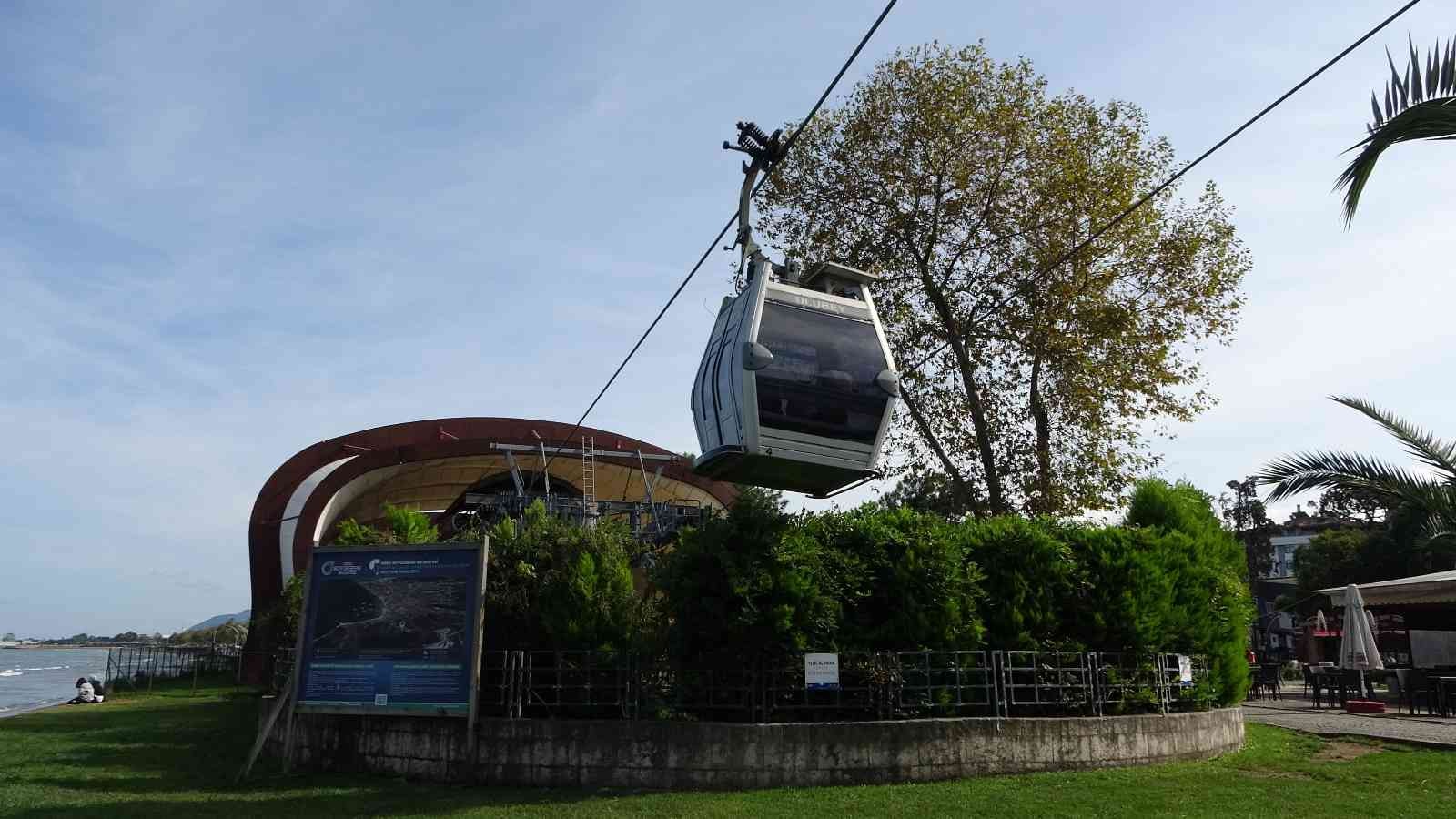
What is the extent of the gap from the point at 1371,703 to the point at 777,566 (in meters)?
14.6

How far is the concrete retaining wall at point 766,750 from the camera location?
12.0 m

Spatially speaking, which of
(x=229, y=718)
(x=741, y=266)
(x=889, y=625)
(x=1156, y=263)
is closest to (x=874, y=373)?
(x=741, y=266)

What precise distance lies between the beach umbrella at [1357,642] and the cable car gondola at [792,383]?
46.3 feet

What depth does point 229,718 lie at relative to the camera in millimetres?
21781

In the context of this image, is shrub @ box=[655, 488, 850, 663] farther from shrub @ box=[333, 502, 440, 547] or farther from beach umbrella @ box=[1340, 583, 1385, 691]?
beach umbrella @ box=[1340, 583, 1385, 691]

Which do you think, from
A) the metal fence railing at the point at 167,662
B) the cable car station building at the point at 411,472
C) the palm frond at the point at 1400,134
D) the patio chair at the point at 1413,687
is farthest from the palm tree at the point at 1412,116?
the metal fence railing at the point at 167,662

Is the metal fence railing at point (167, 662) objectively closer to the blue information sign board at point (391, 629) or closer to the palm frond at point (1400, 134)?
the blue information sign board at point (391, 629)

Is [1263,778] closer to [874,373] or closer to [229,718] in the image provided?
[874,373]

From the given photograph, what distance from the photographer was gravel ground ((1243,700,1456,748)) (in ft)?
49.5

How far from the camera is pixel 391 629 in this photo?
13625 mm

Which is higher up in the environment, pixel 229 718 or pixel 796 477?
pixel 796 477

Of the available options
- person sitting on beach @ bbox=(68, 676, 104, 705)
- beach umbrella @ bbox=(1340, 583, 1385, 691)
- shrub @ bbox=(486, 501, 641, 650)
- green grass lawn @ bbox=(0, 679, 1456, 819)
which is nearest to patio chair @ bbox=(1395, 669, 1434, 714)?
beach umbrella @ bbox=(1340, 583, 1385, 691)

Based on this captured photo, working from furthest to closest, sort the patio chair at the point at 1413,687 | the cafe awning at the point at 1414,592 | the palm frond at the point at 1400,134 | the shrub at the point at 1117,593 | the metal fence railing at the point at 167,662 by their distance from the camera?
the metal fence railing at the point at 167,662
the cafe awning at the point at 1414,592
the patio chair at the point at 1413,687
the shrub at the point at 1117,593
the palm frond at the point at 1400,134

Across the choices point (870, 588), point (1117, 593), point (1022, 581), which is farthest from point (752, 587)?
point (1117, 593)
